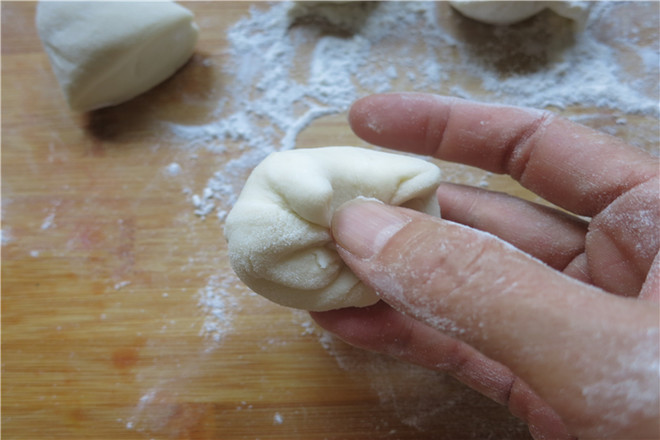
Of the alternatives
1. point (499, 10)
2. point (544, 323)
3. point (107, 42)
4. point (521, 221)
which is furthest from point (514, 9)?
point (107, 42)

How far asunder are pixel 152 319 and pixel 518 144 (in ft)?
3.63

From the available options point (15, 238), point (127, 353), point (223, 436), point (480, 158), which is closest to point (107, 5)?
point (15, 238)

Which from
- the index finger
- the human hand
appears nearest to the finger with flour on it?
the human hand

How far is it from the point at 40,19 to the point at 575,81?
1642 mm

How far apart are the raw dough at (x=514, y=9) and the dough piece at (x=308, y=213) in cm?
72

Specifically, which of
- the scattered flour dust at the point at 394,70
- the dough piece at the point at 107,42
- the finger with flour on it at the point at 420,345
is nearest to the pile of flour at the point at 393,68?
the scattered flour dust at the point at 394,70

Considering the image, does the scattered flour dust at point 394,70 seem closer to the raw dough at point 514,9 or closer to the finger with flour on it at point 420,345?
the raw dough at point 514,9

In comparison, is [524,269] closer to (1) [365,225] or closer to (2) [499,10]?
(1) [365,225]

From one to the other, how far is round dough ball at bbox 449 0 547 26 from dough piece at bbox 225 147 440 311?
2.37ft

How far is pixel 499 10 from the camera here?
1.46 m

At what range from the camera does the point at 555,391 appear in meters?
0.72

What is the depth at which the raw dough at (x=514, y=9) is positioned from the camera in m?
1.43

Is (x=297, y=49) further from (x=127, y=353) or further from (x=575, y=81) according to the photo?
(x=127, y=353)

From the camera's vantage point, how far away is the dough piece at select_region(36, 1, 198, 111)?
1.38 metres
